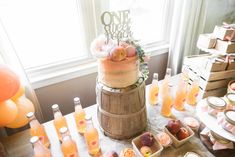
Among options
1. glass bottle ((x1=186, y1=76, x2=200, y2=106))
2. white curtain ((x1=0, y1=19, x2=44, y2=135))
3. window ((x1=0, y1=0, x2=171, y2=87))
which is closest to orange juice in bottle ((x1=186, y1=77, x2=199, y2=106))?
glass bottle ((x1=186, y1=76, x2=200, y2=106))

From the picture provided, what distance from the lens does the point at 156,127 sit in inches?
37.6

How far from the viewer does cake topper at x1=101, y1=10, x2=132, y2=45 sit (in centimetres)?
68

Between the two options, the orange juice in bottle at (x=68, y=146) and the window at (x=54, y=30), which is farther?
the window at (x=54, y=30)

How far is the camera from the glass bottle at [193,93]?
109 centimetres

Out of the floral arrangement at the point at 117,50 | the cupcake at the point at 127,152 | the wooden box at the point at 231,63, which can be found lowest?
the cupcake at the point at 127,152

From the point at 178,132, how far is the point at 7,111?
777 mm

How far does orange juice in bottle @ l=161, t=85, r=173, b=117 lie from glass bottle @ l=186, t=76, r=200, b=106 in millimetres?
171

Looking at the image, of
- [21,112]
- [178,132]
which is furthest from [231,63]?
[21,112]

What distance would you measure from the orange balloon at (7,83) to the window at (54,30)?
357mm

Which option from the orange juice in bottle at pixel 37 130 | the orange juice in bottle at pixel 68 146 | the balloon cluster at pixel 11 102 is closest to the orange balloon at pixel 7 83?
the balloon cluster at pixel 11 102

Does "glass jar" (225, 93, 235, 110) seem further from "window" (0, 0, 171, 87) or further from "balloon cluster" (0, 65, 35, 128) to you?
"balloon cluster" (0, 65, 35, 128)

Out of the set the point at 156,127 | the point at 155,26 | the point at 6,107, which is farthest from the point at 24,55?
the point at 155,26

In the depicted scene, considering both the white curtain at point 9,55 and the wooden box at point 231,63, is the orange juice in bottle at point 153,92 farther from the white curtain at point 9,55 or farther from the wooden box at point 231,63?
the white curtain at point 9,55

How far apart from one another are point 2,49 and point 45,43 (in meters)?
0.35
